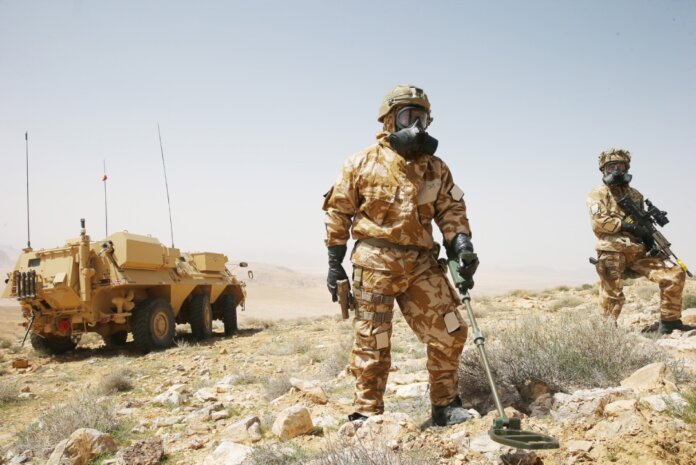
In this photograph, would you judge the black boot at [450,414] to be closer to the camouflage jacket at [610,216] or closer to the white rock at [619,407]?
the white rock at [619,407]

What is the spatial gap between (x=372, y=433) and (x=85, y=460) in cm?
197

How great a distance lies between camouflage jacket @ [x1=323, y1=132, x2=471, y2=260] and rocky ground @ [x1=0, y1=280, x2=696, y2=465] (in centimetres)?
113

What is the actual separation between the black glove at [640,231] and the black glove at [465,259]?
3.27m

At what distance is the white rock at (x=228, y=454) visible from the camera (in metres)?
2.69

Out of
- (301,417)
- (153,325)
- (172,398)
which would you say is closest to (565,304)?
(153,325)

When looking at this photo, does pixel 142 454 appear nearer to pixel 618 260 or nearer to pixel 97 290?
pixel 618 260

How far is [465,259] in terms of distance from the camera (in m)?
3.04

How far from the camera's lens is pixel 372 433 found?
241 centimetres

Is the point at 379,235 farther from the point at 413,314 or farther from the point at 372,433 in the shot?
the point at 372,433

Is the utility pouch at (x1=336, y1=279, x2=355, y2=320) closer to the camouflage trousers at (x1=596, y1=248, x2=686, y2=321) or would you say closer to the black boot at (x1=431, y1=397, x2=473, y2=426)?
the black boot at (x1=431, y1=397, x2=473, y2=426)

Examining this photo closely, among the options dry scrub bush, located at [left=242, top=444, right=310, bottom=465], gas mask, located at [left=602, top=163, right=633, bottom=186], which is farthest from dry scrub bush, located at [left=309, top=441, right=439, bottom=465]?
gas mask, located at [left=602, top=163, right=633, bottom=186]

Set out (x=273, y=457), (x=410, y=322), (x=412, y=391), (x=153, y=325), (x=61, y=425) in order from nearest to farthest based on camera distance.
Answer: (x=273, y=457), (x=410, y=322), (x=61, y=425), (x=412, y=391), (x=153, y=325)

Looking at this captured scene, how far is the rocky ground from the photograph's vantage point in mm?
2135

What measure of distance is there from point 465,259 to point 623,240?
3.44 meters
